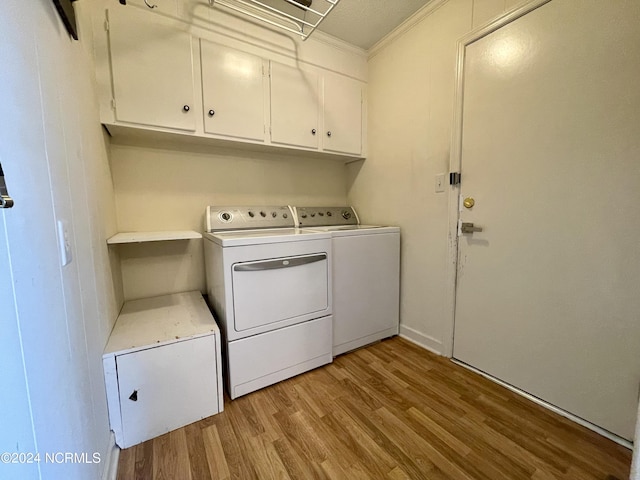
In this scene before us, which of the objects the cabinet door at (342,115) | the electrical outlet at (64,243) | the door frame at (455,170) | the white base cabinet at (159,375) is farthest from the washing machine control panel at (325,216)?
the electrical outlet at (64,243)

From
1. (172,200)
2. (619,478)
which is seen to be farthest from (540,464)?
(172,200)

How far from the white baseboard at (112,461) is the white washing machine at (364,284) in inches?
48.2

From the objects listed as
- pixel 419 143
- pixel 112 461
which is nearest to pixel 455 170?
pixel 419 143

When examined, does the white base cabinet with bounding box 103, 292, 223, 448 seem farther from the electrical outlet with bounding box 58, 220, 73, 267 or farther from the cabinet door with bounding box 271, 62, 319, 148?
the cabinet door with bounding box 271, 62, 319, 148

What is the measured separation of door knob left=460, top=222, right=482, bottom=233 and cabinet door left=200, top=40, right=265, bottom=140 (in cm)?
147

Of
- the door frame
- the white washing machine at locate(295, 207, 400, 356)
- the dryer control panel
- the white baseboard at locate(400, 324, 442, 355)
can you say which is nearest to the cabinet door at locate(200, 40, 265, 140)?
the dryer control panel

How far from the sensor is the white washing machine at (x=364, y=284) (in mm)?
1818

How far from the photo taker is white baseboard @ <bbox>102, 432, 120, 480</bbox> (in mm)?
971

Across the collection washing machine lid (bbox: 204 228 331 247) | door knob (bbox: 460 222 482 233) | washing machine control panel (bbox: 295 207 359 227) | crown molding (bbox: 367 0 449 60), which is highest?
crown molding (bbox: 367 0 449 60)

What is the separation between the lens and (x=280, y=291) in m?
1.53

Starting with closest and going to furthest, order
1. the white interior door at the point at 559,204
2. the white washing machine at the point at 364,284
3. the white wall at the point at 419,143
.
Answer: the white interior door at the point at 559,204 < the white wall at the point at 419,143 < the white washing machine at the point at 364,284

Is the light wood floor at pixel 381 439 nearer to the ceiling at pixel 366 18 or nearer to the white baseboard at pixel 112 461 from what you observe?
the white baseboard at pixel 112 461

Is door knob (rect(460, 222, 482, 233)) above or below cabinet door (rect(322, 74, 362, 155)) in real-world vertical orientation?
below

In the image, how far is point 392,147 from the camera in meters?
2.11
